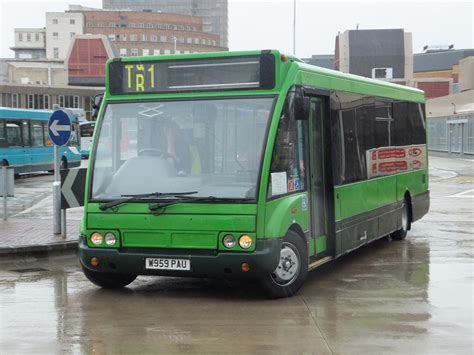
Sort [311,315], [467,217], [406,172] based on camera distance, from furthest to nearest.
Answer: [467,217] → [406,172] → [311,315]

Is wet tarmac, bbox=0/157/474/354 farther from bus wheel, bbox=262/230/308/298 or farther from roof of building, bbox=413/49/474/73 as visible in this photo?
roof of building, bbox=413/49/474/73

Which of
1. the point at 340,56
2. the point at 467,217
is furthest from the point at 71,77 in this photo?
the point at 467,217

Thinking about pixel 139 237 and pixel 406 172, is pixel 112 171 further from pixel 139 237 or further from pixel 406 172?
pixel 406 172

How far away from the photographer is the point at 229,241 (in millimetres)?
7734

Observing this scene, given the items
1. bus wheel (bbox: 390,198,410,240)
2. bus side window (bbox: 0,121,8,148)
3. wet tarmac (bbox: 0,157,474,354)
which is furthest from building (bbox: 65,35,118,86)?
wet tarmac (bbox: 0,157,474,354)

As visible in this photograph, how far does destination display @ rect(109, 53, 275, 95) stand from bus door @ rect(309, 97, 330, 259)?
3.72 ft

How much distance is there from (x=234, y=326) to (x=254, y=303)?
3.43 feet

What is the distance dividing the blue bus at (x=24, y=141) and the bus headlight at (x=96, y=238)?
73.5ft

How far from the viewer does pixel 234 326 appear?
6.99 metres

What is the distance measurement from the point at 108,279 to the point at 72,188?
3727mm

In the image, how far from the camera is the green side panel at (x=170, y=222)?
7.69 metres

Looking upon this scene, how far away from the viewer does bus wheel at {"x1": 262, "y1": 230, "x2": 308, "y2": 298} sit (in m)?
8.08

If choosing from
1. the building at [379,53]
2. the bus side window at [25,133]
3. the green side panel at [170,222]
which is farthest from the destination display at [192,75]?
the building at [379,53]

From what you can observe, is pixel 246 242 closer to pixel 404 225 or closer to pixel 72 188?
pixel 72 188
